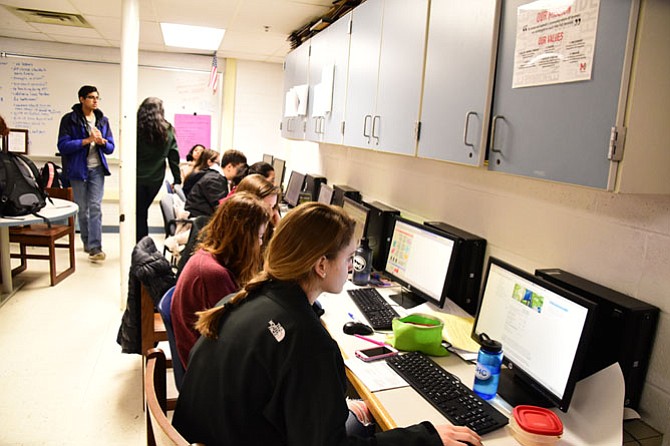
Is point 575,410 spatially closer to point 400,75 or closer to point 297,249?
point 297,249

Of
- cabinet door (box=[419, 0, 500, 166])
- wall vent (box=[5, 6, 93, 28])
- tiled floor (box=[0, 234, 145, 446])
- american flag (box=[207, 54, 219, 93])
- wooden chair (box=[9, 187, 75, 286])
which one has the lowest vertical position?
tiled floor (box=[0, 234, 145, 446])

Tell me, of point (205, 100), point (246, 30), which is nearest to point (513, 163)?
point (246, 30)

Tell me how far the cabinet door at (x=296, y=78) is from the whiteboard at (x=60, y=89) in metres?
2.50

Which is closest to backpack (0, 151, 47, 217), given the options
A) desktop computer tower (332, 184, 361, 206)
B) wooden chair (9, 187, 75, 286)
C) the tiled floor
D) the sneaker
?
wooden chair (9, 187, 75, 286)

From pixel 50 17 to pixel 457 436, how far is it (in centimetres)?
519

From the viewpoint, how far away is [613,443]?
4.35 ft

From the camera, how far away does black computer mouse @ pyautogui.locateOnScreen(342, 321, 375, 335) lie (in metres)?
2.02

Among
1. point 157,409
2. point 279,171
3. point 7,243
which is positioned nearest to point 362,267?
point 157,409

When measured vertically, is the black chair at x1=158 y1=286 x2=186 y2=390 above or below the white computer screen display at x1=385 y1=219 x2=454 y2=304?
below

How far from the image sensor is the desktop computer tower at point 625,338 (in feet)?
4.78

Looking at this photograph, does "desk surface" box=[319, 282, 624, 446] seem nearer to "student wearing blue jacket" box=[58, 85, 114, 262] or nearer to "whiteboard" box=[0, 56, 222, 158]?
"student wearing blue jacket" box=[58, 85, 114, 262]

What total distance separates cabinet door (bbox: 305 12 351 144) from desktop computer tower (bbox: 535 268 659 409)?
193 centimetres

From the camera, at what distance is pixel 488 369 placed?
153cm

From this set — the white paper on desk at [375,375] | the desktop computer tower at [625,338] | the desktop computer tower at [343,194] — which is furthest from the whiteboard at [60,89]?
the desktop computer tower at [625,338]
